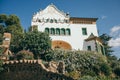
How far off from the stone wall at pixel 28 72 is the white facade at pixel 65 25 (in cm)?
1840

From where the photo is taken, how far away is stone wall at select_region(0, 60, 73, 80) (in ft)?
62.5

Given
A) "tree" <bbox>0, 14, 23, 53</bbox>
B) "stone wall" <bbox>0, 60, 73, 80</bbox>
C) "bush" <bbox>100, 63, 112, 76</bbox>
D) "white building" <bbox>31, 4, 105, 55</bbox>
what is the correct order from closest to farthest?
"stone wall" <bbox>0, 60, 73, 80</bbox> < "bush" <bbox>100, 63, 112, 76</bbox> < "tree" <bbox>0, 14, 23, 53</bbox> < "white building" <bbox>31, 4, 105, 55</bbox>

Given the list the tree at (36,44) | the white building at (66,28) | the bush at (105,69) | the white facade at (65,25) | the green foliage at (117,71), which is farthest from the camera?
the white facade at (65,25)

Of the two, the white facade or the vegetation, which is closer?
the vegetation

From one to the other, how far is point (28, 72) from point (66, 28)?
21390mm

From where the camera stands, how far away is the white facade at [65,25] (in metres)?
38.5

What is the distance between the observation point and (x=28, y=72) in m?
19.6

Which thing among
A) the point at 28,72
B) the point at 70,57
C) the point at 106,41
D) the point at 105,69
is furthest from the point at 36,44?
the point at 106,41

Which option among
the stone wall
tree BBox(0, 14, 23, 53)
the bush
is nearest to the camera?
the stone wall

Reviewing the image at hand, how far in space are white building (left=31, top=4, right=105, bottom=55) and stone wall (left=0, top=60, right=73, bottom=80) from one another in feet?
56.0

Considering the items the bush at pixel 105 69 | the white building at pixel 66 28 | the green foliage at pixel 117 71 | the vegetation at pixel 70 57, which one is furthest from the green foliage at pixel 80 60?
the white building at pixel 66 28

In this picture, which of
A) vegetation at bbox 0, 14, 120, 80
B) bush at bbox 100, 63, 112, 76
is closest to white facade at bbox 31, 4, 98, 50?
vegetation at bbox 0, 14, 120, 80

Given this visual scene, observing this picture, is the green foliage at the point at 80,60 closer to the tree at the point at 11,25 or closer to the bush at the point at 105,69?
the bush at the point at 105,69

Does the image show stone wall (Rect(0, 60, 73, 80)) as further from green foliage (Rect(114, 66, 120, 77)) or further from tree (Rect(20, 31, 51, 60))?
green foliage (Rect(114, 66, 120, 77))
